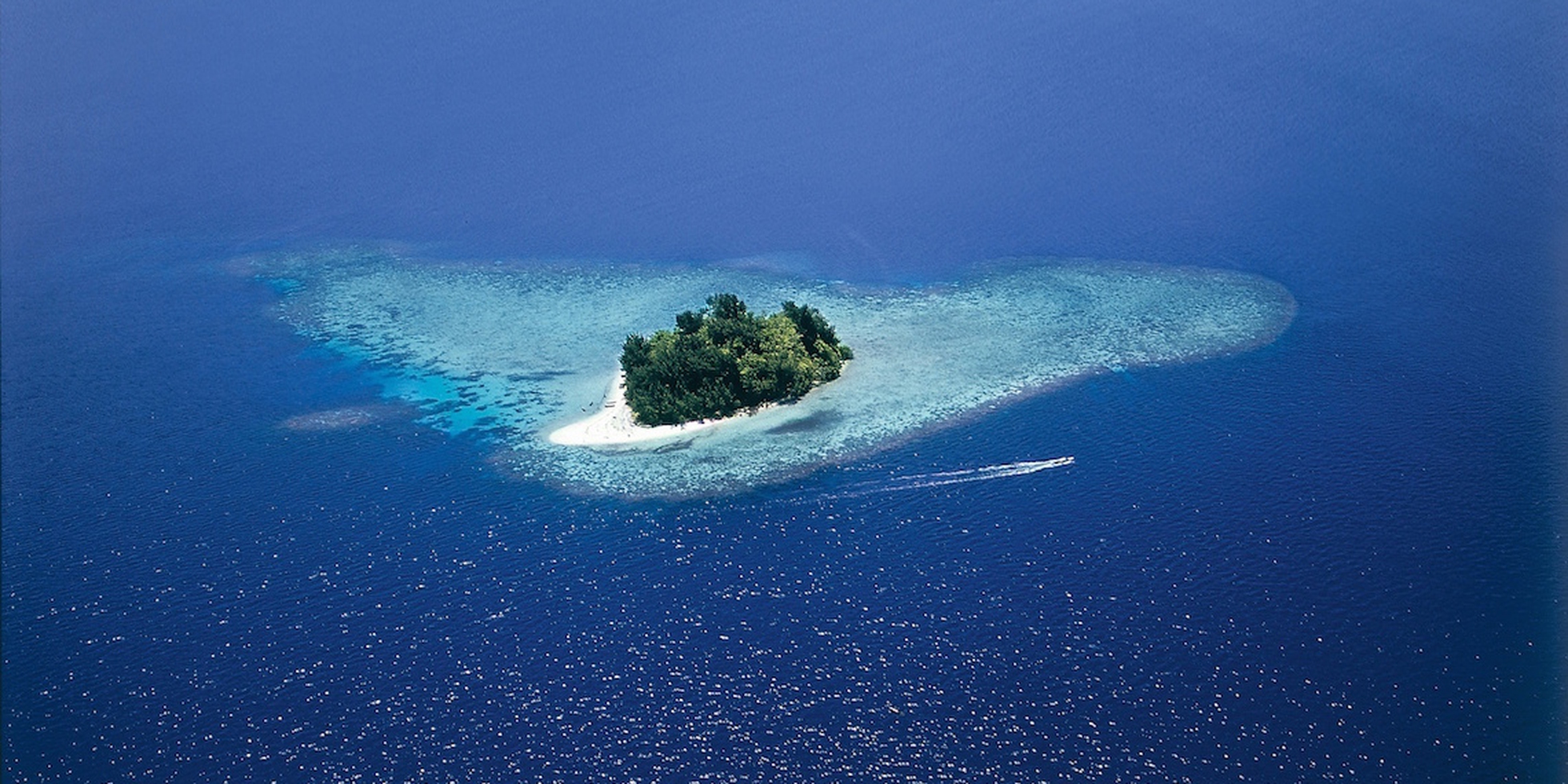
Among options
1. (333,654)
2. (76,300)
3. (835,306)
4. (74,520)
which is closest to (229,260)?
(76,300)

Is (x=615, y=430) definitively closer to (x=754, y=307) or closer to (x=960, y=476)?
(x=754, y=307)

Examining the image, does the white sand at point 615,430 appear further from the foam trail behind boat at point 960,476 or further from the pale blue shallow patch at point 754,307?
the foam trail behind boat at point 960,476

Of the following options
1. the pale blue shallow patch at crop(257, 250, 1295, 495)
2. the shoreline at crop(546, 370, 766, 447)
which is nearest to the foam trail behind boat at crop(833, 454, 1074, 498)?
the pale blue shallow patch at crop(257, 250, 1295, 495)

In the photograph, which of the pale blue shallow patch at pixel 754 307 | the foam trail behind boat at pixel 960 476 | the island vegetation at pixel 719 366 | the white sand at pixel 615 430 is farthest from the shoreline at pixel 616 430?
the foam trail behind boat at pixel 960 476

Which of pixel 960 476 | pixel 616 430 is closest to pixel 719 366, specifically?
pixel 616 430

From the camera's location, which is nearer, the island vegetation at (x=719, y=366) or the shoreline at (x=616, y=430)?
the shoreline at (x=616, y=430)

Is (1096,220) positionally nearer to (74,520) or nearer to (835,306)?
(835,306)

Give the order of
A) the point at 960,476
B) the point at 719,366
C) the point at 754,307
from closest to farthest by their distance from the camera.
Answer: the point at 960,476 → the point at 719,366 → the point at 754,307
